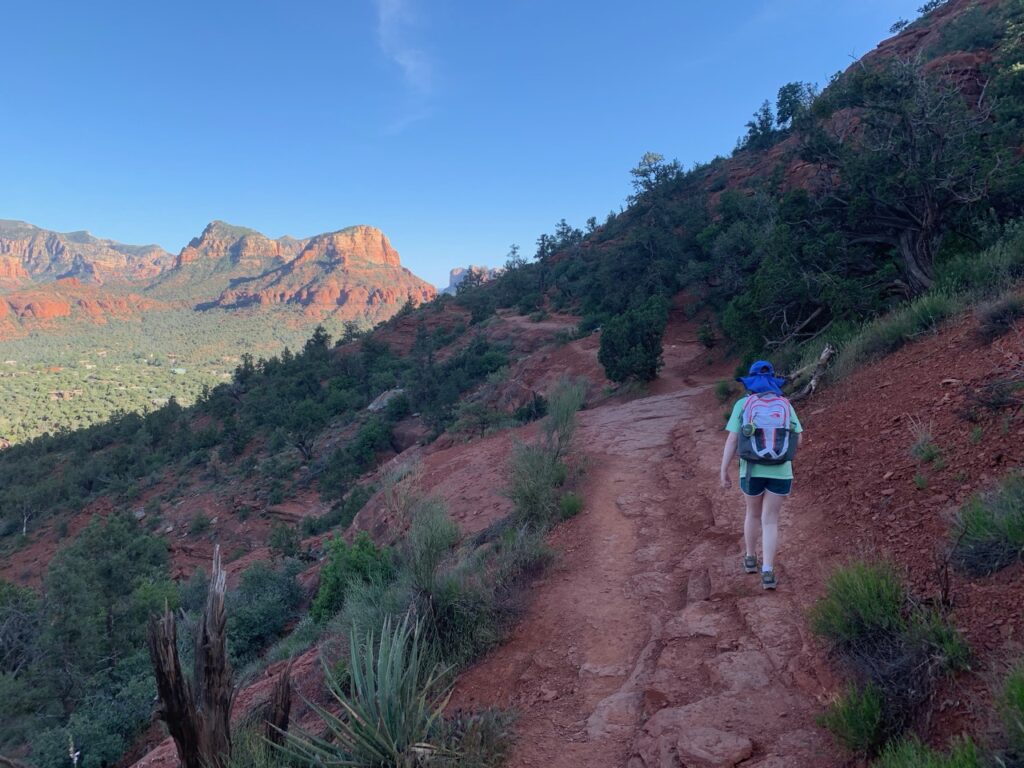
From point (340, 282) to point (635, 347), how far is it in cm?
13712

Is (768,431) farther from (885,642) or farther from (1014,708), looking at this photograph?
(1014,708)

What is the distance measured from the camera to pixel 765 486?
4215mm

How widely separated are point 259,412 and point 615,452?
28952 mm

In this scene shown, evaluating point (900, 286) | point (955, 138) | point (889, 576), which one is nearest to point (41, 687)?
point (889, 576)

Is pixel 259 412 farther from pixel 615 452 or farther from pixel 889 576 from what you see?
pixel 889 576

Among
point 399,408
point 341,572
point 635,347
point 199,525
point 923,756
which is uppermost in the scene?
point 635,347

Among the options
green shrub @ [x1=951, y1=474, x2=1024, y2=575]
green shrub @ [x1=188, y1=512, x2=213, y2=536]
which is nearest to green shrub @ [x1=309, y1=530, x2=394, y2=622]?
green shrub @ [x1=951, y1=474, x2=1024, y2=575]

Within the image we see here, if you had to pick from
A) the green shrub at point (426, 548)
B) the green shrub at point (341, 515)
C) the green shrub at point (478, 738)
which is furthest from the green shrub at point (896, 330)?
the green shrub at point (341, 515)

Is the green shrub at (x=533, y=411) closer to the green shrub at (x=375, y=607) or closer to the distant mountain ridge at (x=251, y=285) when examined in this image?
the green shrub at (x=375, y=607)

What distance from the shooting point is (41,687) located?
9.41 meters

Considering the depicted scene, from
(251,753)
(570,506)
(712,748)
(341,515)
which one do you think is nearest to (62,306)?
(341,515)

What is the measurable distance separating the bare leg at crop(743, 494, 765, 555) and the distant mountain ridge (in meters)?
131

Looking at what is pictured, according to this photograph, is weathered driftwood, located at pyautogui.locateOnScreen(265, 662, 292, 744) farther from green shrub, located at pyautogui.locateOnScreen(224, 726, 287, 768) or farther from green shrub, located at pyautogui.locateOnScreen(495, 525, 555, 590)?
green shrub, located at pyautogui.locateOnScreen(495, 525, 555, 590)

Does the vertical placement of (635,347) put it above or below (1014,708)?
above
